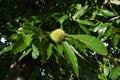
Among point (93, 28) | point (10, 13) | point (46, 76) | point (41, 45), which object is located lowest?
point (46, 76)

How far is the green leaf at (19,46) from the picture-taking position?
174cm

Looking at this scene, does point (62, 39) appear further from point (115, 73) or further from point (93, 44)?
point (115, 73)

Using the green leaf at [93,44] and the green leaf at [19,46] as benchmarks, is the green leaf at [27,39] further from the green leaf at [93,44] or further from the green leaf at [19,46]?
the green leaf at [93,44]

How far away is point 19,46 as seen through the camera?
1.76 metres

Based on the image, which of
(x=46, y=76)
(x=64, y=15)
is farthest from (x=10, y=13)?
(x=64, y=15)

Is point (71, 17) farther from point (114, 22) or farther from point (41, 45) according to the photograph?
point (41, 45)

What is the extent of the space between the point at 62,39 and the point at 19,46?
257 mm

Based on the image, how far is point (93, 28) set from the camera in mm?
2850

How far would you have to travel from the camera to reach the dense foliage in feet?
5.49

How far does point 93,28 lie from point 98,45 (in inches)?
51.6

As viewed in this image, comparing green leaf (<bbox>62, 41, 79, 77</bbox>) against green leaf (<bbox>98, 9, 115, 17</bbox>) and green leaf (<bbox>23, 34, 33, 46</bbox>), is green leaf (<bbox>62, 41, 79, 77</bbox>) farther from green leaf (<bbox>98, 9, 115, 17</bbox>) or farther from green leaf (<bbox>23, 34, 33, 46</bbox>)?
green leaf (<bbox>98, 9, 115, 17</bbox>)

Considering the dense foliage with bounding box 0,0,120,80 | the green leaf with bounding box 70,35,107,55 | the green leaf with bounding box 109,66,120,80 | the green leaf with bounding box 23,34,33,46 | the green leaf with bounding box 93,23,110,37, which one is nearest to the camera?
the green leaf with bounding box 70,35,107,55

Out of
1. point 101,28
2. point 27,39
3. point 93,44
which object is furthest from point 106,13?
point 93,44

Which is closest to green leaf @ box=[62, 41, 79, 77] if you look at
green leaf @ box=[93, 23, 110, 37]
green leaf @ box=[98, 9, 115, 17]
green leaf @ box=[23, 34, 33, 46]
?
green leaf @ box=[23, 34, 33, 46]
